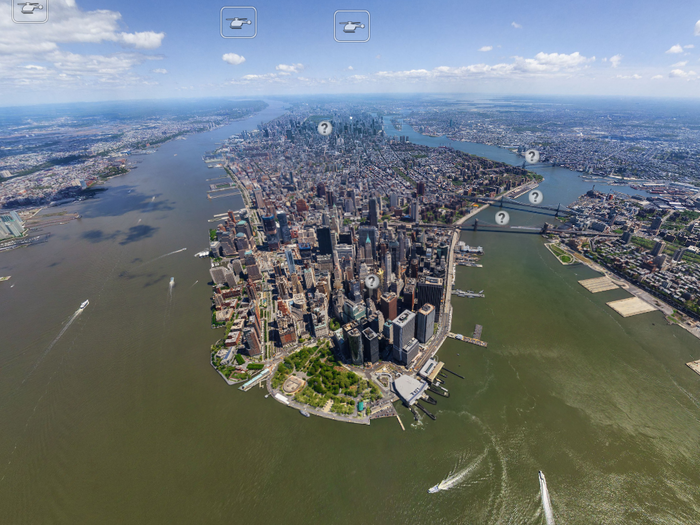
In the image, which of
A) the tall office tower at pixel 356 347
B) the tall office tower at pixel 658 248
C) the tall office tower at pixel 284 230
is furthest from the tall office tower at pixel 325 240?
the tall office tower at pixel 658 248

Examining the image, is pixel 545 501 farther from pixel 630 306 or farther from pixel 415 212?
pixel 415 212

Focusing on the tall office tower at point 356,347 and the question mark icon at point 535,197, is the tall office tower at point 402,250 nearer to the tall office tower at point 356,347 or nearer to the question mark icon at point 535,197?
the tall office tower at point 356,347

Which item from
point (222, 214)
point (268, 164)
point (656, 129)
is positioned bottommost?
point (222, 214)

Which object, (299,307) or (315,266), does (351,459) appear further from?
(315,266)

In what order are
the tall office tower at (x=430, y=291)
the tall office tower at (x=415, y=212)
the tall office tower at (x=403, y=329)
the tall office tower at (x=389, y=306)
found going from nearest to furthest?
the tall office tower at (x=403, y=329) < the tall office tower at (x=389, y=306) < the tall office tower at (x=430, y=291) < the tall office tower at (x=415, y=212)

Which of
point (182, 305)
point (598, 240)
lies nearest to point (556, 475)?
→ point (182, 305)

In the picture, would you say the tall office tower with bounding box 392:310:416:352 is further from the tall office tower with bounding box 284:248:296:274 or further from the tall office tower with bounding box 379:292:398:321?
the tall office tower with bounding box 284:248:296:274
